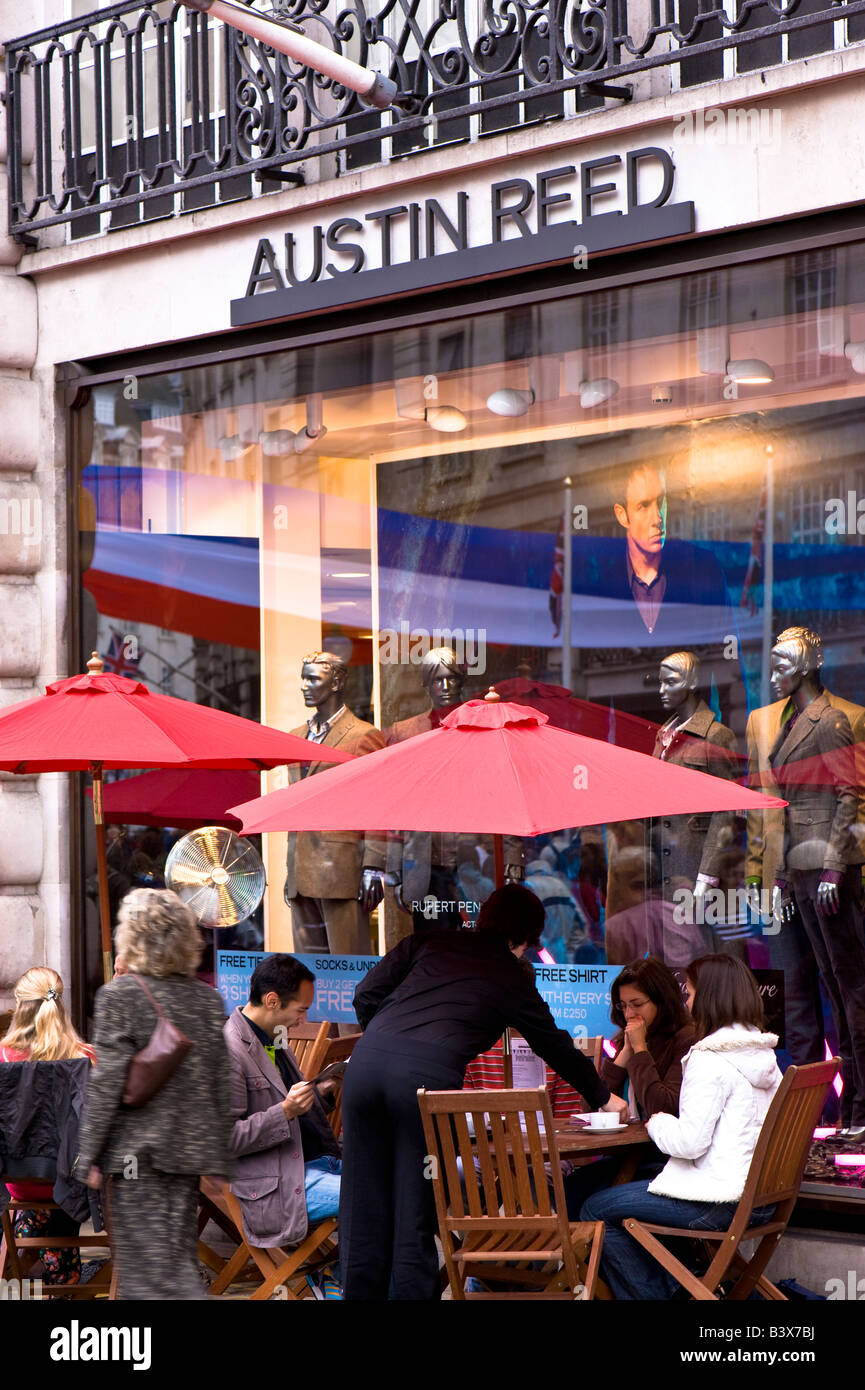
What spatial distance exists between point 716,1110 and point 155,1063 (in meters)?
2.05

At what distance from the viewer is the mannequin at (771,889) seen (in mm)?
8578

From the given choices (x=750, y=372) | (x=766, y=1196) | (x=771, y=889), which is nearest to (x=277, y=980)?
(x=766, y=1196)

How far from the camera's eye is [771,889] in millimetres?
8805

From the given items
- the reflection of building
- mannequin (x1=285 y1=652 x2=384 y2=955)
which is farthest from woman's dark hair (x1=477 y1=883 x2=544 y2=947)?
mannequin (x1=285 y1=652 x2=384 y2=955)

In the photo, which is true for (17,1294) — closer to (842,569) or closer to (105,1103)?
(105,1103)

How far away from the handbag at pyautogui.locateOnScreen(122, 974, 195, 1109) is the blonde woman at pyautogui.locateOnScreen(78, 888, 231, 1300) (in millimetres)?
25

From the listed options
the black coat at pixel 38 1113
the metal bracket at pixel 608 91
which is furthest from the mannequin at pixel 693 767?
the black coat at pixel 38 1113

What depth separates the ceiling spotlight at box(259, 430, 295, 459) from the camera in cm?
1054

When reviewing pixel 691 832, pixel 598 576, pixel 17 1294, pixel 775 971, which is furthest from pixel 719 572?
pixel 17 1294

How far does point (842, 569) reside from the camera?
28.7 feet

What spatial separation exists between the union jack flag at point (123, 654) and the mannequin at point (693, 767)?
3.26 m
